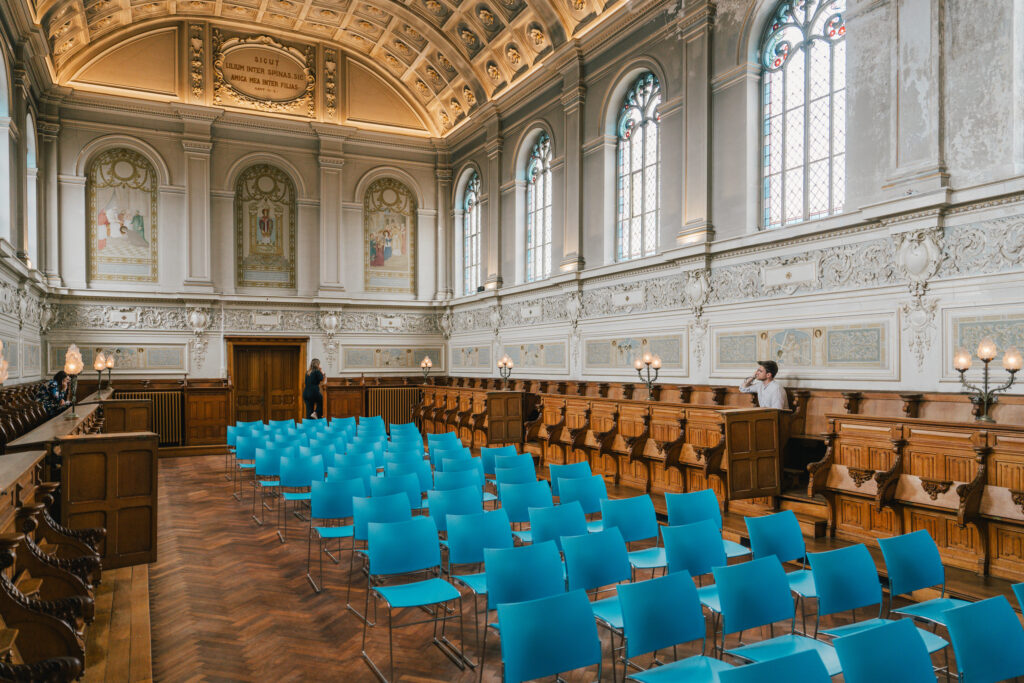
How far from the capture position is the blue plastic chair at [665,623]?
3.45 m

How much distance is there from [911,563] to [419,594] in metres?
3.32

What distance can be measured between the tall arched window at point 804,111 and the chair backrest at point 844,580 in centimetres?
665

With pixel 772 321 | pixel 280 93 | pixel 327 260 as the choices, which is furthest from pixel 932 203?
pixel 280 93

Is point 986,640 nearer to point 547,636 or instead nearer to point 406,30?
point 547,636

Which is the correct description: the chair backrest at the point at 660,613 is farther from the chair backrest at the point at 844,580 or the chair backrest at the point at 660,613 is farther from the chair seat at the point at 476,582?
the chair seat at the point at 476,582

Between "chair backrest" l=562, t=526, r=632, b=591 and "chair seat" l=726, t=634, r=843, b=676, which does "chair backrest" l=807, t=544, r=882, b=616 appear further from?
"chair backrest" l=562, t=526, r=632, b=591

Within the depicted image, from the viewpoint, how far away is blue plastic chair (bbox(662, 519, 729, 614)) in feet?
15.6

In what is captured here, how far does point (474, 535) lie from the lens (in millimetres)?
5184

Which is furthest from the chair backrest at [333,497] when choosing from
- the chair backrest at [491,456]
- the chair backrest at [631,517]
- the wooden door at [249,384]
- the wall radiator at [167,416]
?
the wooden door at [249,384]

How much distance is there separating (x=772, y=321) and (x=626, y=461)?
10.3 feet

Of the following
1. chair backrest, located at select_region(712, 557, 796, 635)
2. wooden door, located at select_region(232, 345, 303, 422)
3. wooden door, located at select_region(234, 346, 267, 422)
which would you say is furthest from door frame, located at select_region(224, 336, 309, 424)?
chair backrest, located at select_region(712, 557, 796, 635)

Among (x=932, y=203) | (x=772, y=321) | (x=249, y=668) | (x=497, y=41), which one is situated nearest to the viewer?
(x=249, y=668)

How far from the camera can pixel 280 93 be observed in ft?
63.7

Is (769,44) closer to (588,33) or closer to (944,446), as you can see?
(588,33)
